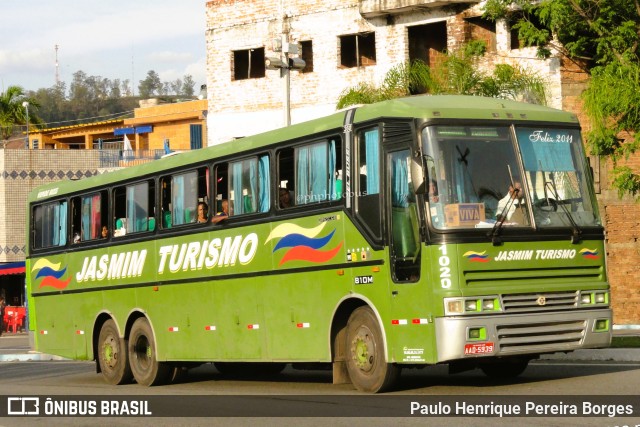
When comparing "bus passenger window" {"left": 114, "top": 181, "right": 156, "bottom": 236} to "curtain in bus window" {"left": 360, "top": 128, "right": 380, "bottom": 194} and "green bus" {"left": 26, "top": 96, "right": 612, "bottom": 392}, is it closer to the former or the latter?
"green bus" {"left": 26, "top": 96, "right": 612, "bottom": 392}

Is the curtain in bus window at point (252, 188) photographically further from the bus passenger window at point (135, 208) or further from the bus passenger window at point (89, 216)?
the bus passenger window at point (89, 216)

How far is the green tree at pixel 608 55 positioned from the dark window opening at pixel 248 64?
2025 cm

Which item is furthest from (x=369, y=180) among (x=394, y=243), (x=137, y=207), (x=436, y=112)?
(x=137, y=207)

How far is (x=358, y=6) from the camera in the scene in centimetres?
4103

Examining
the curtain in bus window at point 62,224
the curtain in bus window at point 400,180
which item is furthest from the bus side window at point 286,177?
the curtain in bus window at point 62,224

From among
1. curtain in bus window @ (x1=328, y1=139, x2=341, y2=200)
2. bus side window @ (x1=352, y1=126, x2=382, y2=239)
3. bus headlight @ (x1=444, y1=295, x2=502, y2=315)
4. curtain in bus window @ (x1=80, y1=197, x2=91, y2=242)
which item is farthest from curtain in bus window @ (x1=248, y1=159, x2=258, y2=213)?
curtain in bus window @ (x1=80, y1=197, x2=91, y2=242)

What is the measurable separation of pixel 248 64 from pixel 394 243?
30.3 meters

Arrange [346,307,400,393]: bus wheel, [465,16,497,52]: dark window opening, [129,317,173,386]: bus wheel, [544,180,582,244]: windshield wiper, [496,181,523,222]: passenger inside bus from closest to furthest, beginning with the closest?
[496,181,523,222]: passenger inside bus, [544,180,582,244]: windshield wiper, [346,307,400,393]: bus wheel, [129,317,173,386]: bus wheel, [465,16,497,52]: dark window opening

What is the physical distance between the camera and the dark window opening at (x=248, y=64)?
147 ft

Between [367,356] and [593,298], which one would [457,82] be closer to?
[593,298]

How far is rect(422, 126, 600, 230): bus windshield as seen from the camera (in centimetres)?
1516

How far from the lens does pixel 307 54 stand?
4322 centimetres

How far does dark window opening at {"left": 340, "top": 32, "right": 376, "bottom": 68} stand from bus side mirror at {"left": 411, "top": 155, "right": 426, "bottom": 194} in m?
27.0

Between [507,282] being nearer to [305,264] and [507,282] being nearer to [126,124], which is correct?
[305,264]
